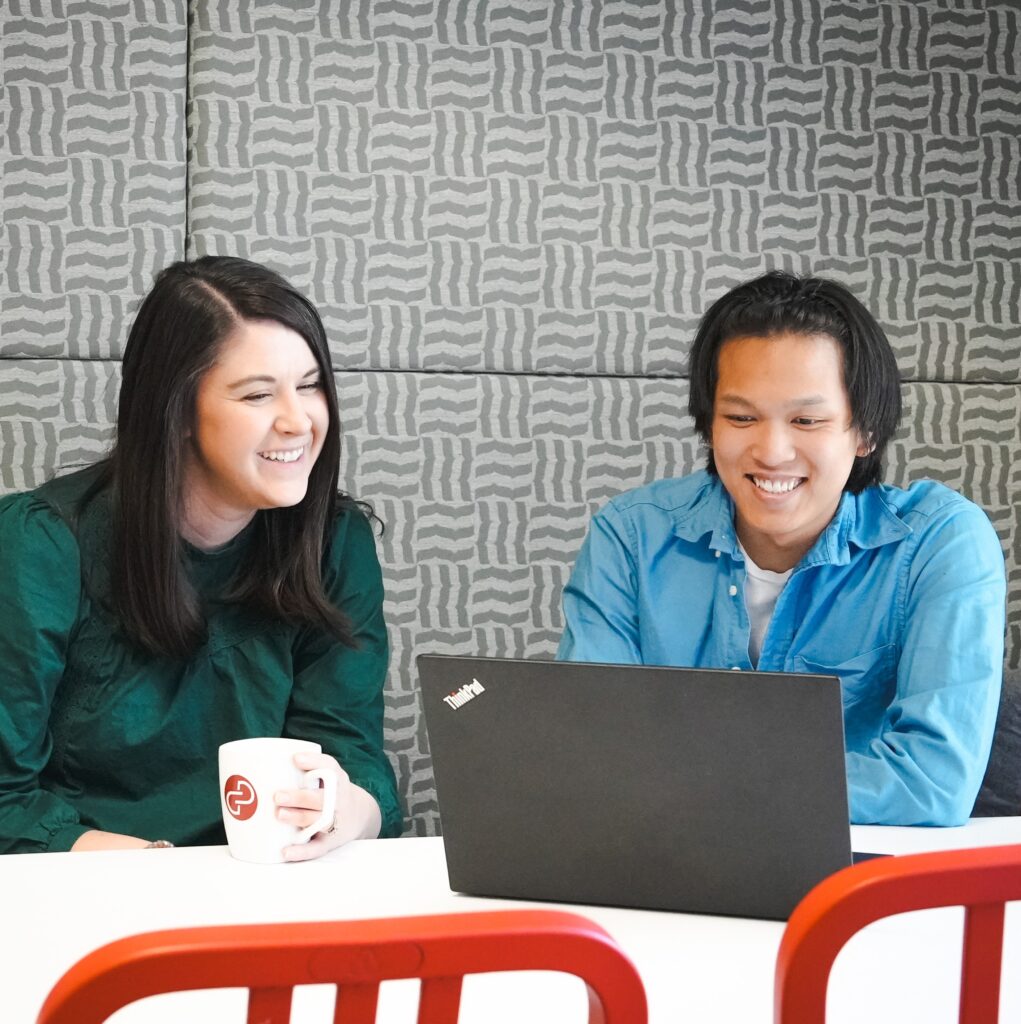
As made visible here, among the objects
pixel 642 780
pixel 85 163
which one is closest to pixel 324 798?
pixel 642 780

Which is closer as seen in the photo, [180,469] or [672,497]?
[180,469]

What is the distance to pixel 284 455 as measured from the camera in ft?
5.13

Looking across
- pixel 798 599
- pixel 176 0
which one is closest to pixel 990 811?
pixel 798 599

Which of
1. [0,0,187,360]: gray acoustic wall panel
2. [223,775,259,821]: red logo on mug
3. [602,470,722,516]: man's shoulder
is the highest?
[0,0,187,360]: gray acoustic wall panel

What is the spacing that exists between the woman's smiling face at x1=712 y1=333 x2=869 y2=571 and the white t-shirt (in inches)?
3.0

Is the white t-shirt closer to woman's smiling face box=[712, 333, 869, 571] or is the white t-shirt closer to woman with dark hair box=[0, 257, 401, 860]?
woman's smiling face box=[712, 333, 869, 571]

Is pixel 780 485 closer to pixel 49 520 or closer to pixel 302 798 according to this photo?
pixel 302 798

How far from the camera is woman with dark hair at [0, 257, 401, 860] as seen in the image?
1516 millimetres

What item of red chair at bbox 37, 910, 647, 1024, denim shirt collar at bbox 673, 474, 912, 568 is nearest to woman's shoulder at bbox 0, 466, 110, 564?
denim shirt collar at bbox 673, 474, 912, 568

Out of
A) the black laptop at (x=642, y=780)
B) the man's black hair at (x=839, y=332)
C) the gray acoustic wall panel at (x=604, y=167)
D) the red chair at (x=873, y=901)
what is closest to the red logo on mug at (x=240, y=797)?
the black laptop at (x=642, y=780)

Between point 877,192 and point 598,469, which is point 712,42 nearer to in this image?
point 877,192

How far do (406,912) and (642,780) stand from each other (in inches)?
9.3

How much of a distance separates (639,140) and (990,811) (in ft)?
4.25

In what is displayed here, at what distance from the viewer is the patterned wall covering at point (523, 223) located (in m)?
2.19
